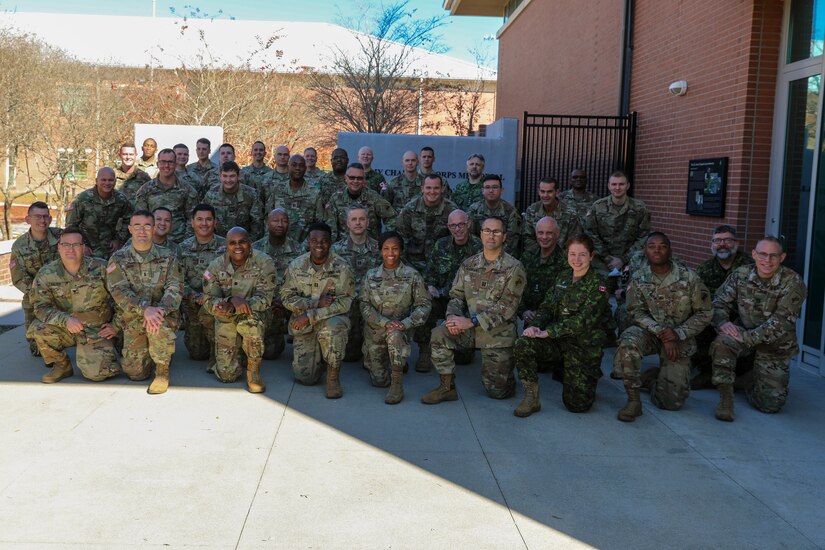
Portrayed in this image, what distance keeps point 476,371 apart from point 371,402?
1.40m

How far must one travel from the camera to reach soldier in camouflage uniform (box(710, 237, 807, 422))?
576cm

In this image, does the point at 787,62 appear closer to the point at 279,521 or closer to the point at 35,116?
the point at 279,521

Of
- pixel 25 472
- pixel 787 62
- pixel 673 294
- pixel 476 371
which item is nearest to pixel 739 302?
pixel 673 294

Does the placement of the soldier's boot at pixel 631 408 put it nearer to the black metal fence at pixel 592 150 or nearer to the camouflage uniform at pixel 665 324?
the camouflage uniform at pixel 665 324

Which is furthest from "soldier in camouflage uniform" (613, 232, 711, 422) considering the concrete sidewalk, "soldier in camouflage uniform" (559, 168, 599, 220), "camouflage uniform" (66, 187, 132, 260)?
"camouflage uniform" (66, 187, 132, 260)

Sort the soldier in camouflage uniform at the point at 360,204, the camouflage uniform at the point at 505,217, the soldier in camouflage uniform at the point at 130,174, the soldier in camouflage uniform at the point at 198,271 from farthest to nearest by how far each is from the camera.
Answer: the soldier in camouflage uniform at the point at 130,174, the soldier in camouflage uniform at the point at 360,204, the camouflage uniform at the point at 505,217, the soldier in camouflage uniform at the point at 198,271

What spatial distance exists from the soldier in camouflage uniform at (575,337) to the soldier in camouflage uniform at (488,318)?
35cm

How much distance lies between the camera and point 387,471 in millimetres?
4578

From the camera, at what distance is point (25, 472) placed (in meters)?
4.43


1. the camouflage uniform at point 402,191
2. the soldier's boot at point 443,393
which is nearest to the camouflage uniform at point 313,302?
the soldier's boot at point 443,393

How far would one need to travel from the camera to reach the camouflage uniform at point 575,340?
5.73 meters

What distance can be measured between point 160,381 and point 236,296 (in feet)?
2.99

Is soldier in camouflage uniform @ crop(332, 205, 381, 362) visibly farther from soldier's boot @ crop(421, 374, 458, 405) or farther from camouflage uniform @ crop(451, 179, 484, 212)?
camouflage uniform @ crop(451, 179, 484, 212)

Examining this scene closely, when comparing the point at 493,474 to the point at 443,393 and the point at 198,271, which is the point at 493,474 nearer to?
the point at 443,393
